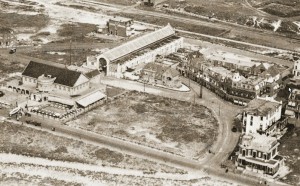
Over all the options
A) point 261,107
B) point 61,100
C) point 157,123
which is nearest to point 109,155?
point 157,123

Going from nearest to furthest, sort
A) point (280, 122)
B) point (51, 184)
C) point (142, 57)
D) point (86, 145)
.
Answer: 1. point (51, 184)
2. point (86, 145)
3. point (280, 122)
4. point (142, 57)

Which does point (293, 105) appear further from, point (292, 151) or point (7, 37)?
point (7, 37)

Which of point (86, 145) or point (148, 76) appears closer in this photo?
point (86, 145)

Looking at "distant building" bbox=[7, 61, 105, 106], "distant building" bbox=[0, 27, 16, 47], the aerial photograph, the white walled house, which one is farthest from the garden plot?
"distant building" bbox=[0, 27, 16, 47]

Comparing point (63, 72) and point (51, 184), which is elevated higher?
point (63, 72)

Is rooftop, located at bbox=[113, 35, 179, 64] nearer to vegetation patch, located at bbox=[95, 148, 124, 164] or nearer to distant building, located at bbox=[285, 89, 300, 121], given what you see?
vegetation patch, located at bbox=[95, 148, 124, 164]

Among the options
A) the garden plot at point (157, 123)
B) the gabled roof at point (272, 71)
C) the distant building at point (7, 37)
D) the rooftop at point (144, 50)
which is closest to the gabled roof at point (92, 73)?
the garden plot at point (157, 123)

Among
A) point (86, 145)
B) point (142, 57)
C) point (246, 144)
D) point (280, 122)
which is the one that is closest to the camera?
point (246, 144)

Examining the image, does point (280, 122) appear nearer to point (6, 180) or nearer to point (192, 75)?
point (192, 75)

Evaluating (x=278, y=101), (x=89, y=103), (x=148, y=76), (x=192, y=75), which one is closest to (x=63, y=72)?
(x=89, y=103)
